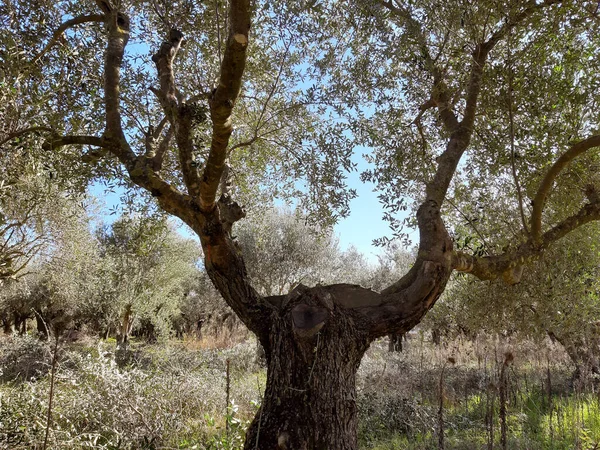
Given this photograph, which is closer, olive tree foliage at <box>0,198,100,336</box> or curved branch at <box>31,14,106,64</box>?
curved branch at <box>31,14,106,64</box>

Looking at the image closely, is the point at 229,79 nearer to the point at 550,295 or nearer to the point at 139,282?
the point at 550,295

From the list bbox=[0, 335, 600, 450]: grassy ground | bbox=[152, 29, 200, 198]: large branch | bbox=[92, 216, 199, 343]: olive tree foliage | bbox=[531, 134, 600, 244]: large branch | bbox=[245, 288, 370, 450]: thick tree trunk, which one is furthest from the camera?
bbox=[92, 216, 199, 343]: olive tree foliage

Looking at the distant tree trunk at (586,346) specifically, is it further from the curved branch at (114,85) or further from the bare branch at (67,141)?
the bare branch at (67,141)

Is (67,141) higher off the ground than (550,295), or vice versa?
(67,141)

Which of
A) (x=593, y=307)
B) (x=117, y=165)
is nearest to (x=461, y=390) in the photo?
(x=593, y=307)

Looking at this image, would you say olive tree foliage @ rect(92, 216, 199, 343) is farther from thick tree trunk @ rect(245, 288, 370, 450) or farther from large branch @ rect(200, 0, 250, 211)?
large branch @ rect(200, 0, 250, 211)

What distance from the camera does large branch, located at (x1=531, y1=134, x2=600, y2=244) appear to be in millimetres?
4082

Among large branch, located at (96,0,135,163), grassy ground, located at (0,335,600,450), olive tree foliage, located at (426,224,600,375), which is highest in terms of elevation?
large branch, located at (96,0,135,163)

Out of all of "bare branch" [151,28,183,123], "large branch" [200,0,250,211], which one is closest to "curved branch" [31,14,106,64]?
"bare branch" [151,28,183,123]

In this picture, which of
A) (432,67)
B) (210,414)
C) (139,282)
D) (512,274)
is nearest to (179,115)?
(432,67)

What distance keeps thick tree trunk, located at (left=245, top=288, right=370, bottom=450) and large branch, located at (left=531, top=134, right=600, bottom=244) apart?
258cm

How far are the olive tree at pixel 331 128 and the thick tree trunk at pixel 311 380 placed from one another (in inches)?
0.6

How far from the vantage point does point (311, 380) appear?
325 cm

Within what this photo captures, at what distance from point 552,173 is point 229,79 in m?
3.71
